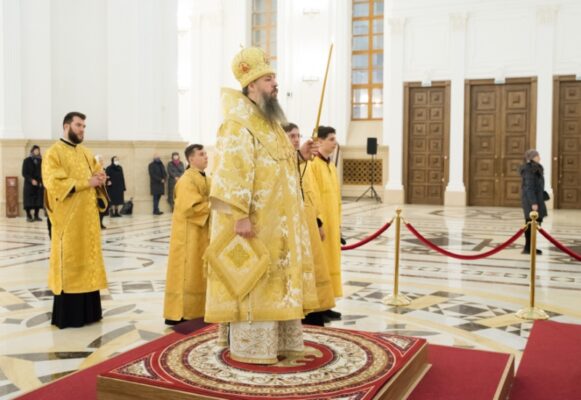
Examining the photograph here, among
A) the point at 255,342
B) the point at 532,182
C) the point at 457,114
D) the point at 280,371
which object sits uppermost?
the point at 457,114

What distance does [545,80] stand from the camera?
15.5 m

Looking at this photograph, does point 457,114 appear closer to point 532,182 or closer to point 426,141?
point 426,141

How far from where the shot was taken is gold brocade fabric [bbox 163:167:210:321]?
4836 mm

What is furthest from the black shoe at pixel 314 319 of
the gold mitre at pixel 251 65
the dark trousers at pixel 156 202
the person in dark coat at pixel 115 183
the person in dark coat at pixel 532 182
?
the dark trousers at pixel 156 202

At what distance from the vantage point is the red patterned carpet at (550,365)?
355 cm

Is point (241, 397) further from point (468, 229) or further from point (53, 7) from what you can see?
point (53, 7)

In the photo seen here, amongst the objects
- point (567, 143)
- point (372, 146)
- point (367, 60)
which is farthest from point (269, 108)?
point (367, 60)

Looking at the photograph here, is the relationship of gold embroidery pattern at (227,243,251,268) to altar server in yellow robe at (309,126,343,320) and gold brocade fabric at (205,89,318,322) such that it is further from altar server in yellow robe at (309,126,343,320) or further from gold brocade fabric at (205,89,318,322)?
altar server in yellow robe at (309,126,343,320)

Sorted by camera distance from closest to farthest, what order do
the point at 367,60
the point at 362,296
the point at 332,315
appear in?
1. the point at 332,315
2. the point at 362,296
3. the point at 367,60

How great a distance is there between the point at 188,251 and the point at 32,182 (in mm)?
8410

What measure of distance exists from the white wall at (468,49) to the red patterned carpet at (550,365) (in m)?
11.7

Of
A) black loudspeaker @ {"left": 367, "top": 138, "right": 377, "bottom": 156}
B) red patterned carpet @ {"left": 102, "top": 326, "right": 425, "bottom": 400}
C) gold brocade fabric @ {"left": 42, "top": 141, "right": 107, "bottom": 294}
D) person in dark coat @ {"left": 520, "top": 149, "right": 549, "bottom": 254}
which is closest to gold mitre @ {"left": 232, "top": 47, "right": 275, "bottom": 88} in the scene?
red patterned carpet @ {"left": 102, "top": 326, "right": 425, "bottom": 400}

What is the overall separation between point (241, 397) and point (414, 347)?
3.74 ft

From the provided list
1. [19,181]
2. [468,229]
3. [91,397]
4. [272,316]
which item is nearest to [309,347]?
[272,316]
